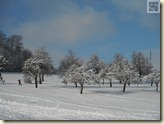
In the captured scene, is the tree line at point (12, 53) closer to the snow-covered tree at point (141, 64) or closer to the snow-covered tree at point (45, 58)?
the snow-covered tree at point (45, 58)

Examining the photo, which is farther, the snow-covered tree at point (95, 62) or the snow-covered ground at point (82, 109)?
the snow-covered tree at point (95, 62)

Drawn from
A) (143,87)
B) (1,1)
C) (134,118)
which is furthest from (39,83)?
(134,118)

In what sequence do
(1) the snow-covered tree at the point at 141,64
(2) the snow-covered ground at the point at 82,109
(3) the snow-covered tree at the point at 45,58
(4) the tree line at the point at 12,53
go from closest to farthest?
1. (2) the snow-covered ground at the point at 82,109
2. (4) the tree line at the point at 12,53
3. (1) the snow-covered tree at the point at 141,64
4. (3) the snow-covered tree at the point at 45,58

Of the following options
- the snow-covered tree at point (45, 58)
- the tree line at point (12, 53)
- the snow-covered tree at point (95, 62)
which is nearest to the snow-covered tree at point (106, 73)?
the snow-covered tree at point (95, 62)

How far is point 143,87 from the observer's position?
32.7 feet

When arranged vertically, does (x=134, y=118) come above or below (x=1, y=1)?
below

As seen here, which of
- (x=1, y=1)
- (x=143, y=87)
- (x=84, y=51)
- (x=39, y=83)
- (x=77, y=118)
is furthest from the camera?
(x=39, y=83)

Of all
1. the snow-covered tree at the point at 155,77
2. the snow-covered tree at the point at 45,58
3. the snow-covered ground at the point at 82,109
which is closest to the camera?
the snow-covered ground at the point at 82,109

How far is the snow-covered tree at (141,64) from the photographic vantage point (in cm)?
795

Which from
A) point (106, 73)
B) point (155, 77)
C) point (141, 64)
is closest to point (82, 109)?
point (155, 77)

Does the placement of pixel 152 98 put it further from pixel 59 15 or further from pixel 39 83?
pixel 39 83

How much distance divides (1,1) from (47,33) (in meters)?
1.35

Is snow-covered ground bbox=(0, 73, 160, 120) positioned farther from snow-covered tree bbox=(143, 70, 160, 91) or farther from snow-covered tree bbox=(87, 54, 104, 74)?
snow-covered tree bbox=(87, 54, 104, 74)

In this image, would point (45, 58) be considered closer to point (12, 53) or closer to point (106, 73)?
point (106, 73)
